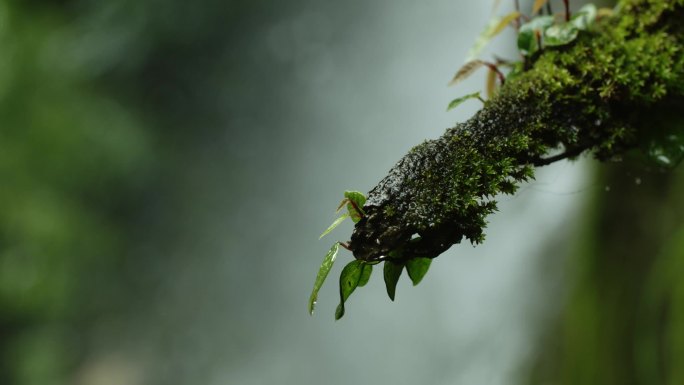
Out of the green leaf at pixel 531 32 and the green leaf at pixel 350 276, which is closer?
the green leaf at pixel 350 276

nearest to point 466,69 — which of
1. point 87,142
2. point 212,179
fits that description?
point 87,142

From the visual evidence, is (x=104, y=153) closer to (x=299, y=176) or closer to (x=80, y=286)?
(x=80, y=286)

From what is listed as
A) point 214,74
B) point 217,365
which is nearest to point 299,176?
point 214,74

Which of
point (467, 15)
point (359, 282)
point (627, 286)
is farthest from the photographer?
point (467, 15)

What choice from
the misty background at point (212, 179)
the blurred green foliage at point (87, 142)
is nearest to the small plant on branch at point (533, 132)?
the misty background at point (212, 179)

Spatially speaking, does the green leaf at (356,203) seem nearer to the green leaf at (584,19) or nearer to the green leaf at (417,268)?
the green leaf at (417,268)
